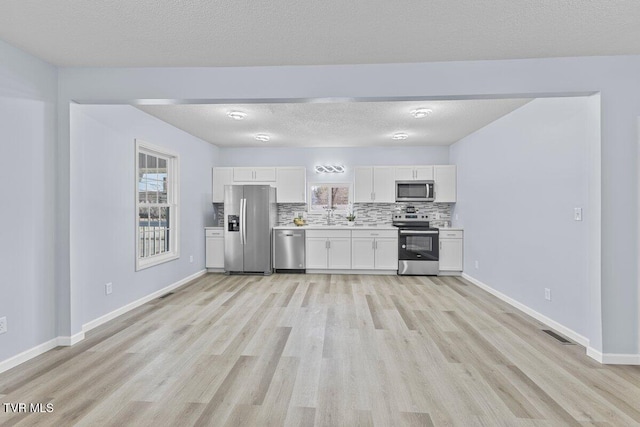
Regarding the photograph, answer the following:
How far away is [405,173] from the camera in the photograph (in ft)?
20.6

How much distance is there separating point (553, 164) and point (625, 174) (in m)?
0.79

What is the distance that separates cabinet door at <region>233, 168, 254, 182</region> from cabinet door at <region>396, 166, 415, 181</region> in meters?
2.91

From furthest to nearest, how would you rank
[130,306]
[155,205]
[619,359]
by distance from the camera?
[155,205], [130,306], [619,359]

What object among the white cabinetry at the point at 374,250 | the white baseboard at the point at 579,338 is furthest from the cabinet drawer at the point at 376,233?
the white baseboard at the point at 579,338

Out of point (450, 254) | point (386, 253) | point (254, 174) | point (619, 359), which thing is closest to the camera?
point (619, 359)

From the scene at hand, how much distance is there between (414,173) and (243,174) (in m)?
3.39

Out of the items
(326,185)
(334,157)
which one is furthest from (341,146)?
(326,185)

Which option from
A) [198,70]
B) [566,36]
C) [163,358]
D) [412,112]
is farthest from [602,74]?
[163,358]

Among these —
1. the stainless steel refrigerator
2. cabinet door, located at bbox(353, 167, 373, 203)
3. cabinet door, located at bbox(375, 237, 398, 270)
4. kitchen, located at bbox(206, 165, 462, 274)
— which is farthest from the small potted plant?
the stainless steel refrigerator

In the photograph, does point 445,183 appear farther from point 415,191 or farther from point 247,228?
point 247,228

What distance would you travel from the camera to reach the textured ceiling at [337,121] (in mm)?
3916

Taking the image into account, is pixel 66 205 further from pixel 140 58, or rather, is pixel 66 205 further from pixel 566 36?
pixel 566 36

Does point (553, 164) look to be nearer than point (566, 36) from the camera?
No

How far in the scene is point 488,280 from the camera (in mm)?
4844
